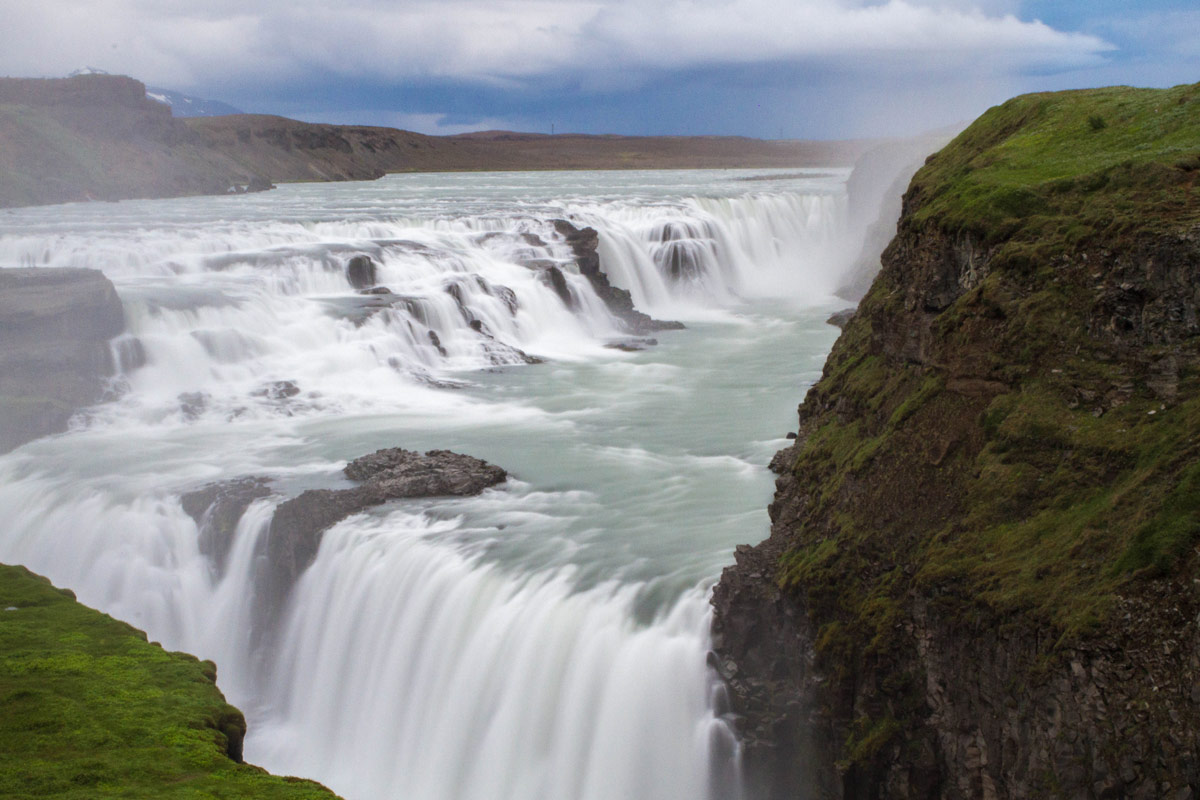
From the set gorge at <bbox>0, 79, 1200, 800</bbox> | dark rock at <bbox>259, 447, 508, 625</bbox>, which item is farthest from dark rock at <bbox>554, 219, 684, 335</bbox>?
dark rock at <bbox>259, 447, 508, 625</bbox>

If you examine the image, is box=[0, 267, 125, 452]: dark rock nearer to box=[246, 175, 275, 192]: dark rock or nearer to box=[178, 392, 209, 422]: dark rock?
box=[178, 392, 209, 422]: dark rock

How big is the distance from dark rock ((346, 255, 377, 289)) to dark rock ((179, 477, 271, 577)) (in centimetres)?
1569

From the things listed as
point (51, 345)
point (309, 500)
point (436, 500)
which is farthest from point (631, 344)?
point (309, 500)

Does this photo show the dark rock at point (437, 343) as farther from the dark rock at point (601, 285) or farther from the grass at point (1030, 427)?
the grass at point (1030, 427)

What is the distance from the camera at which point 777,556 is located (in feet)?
36.8

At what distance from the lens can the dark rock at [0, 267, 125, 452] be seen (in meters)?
22.7

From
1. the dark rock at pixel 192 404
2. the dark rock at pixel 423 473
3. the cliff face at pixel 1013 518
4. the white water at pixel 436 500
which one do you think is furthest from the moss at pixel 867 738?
the dark rock at pixel 192 404

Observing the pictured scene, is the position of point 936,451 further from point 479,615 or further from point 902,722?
point 479,615

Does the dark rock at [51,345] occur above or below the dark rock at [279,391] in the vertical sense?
above

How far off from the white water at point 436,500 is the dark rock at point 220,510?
0.67 ft

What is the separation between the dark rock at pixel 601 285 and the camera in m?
35.9

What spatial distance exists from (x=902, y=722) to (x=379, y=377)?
19.7 m

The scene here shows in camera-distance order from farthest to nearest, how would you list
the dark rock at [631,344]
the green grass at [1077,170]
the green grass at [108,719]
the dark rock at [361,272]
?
1. the dark rock at [361,272]
2. the dark rock at [631,344]
3. the green grass at [1077,170]
4. the green grass at [108,719]

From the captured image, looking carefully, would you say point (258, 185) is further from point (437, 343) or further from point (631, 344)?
point (437, 343)
